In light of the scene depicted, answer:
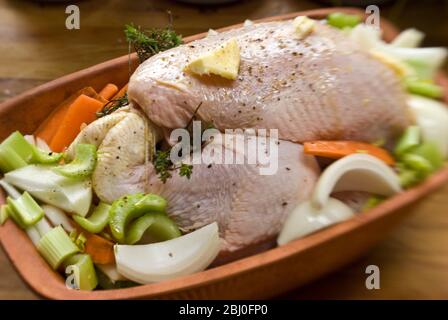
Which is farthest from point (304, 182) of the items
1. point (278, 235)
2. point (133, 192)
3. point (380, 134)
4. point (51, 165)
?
point (51, 165)

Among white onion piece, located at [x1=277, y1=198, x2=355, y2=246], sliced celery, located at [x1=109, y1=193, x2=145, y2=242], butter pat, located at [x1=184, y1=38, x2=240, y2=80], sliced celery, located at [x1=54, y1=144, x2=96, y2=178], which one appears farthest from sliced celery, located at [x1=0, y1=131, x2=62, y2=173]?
white onion piece, located at [x1=277, y1=198, x2=355, y2=246]

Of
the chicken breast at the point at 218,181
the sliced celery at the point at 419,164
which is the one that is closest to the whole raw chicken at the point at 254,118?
the chicken breast at the point at 218,181

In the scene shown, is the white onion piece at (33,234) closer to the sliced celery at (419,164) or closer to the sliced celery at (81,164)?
the sliced celery at (81,164)

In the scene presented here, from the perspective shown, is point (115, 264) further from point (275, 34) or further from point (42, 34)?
point (42, 34)

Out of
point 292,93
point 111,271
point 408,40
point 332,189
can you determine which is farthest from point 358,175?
point 111,271

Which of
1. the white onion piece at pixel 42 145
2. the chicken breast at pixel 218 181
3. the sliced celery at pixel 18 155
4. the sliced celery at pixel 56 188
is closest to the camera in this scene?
the chicken breast at pixel 218 181

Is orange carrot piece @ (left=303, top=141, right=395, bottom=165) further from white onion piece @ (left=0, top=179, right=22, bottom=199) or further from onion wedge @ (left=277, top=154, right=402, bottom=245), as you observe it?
white onion piece @ (left=0, top=179, right=22, bottom=199)

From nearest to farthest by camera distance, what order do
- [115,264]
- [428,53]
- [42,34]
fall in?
1. [115,264]
2. [428,53]
3. [42,34]
